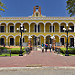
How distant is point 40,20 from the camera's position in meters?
33.5

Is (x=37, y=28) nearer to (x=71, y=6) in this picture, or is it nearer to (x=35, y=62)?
(x=71, y=6)

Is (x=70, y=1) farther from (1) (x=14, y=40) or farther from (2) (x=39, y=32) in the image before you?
(1) (x=14, y=40)

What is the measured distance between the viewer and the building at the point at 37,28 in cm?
3331

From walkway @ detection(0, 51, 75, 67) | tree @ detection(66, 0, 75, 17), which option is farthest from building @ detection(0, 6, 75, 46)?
walkway @ detection(0, 51, 75, 67)

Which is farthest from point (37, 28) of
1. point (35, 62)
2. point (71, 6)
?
point (35, 62)

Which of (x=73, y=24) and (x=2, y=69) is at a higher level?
(x=73, y=24)

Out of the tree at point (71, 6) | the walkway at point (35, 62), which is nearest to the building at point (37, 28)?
the tree at point (71, 6)

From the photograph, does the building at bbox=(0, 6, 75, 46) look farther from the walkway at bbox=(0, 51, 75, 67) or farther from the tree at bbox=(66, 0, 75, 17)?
the walkway at bbox=(0, 51, 75, 67)

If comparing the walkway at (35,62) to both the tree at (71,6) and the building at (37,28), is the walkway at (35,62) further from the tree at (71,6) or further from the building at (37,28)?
the building at (37,28)

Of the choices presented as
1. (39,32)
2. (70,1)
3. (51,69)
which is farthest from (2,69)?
(39,32)

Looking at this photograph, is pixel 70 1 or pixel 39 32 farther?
pixel 39 32

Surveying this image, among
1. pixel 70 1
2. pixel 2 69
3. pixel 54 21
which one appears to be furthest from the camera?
pixel 54 21

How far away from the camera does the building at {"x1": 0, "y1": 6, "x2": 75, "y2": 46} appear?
109 feet

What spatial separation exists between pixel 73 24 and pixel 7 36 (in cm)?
1957
